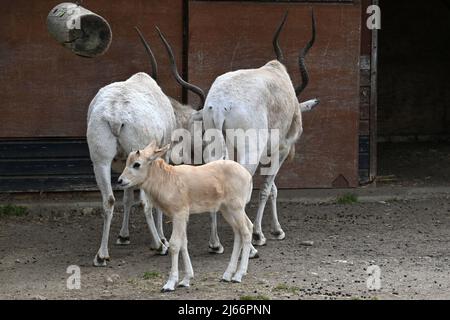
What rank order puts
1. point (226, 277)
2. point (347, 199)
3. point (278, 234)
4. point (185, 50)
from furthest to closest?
1. point (347, 199)
2. point (185, 50)
3. point (278, 234)
4. point (226, 277)

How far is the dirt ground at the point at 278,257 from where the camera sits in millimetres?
7871

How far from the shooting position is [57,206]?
1130cm

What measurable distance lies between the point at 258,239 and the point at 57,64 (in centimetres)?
331

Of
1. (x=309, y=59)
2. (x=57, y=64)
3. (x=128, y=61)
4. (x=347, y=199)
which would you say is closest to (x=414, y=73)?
(x=309, y=59)

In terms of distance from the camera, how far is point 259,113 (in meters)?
9.29

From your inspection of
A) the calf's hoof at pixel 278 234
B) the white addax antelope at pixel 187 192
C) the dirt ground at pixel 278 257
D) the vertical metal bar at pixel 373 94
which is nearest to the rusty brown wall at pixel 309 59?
the vertical metal bar at pixel 373 94

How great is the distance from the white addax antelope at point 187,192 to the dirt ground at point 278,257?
251mm

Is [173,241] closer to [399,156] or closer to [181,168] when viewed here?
[181,168]

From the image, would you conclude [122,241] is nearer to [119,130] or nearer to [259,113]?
[119,130]

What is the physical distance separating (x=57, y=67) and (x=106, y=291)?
4.19 m

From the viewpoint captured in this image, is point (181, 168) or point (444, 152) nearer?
point (181, 168)

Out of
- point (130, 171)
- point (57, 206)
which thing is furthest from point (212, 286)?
point (57, 206)

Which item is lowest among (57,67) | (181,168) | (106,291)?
(106,291)

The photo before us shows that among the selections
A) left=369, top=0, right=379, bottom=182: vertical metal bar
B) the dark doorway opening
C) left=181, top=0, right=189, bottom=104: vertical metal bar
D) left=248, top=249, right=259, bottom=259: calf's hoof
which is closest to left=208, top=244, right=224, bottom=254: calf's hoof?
left=248, top=249, right=259, bottom=259: calf's hoof
